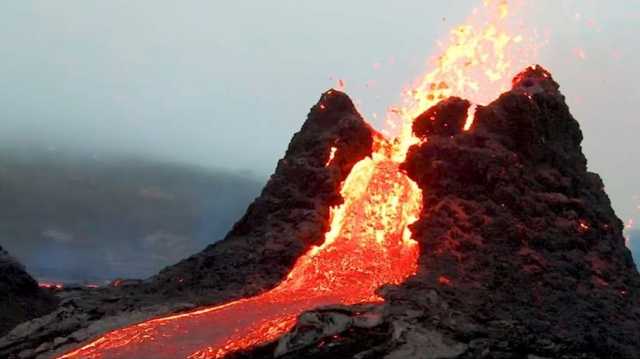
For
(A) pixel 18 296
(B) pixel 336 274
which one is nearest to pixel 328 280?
(B) pixel 336 274

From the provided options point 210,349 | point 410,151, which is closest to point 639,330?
point 410,151

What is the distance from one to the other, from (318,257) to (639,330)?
6133 mm

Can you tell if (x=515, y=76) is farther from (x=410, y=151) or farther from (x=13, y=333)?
(x=13, y=333)

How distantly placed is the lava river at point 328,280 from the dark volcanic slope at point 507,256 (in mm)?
631

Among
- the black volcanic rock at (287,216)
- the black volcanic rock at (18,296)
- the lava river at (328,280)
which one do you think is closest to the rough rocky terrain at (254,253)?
the black volcanic rock at (287,216)

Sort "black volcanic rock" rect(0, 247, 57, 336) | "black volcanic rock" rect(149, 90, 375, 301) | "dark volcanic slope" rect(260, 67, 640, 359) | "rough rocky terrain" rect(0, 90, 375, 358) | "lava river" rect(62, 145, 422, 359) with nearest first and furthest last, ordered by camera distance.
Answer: "dark volcanic slope" rect(260, 67, 640, 359), "lava river" rect(62, 145, 422, 359), "rough rocky terrain" rect(0, 90, 375, 358), "black volcanic rock" rect(149, 90, 375, 301), "black volcanic rock" rect(0, 247, 57, 336)

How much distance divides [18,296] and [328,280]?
10.0m

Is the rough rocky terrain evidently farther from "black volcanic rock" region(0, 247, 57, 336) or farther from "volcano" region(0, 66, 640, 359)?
"black volcanic rock" region(0, 247, 57, 336)

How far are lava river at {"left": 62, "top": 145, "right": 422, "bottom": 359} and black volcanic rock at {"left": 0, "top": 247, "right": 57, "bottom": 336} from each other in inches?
283

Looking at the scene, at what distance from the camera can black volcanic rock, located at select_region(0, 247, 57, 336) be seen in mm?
18344

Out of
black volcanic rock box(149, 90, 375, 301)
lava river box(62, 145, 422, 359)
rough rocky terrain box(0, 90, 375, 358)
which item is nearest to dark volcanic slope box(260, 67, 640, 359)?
lava river box(62, 145, 422, 359)

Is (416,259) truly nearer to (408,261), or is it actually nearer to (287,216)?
(408,261)

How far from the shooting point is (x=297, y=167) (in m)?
17.0

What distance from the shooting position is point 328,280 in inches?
545
